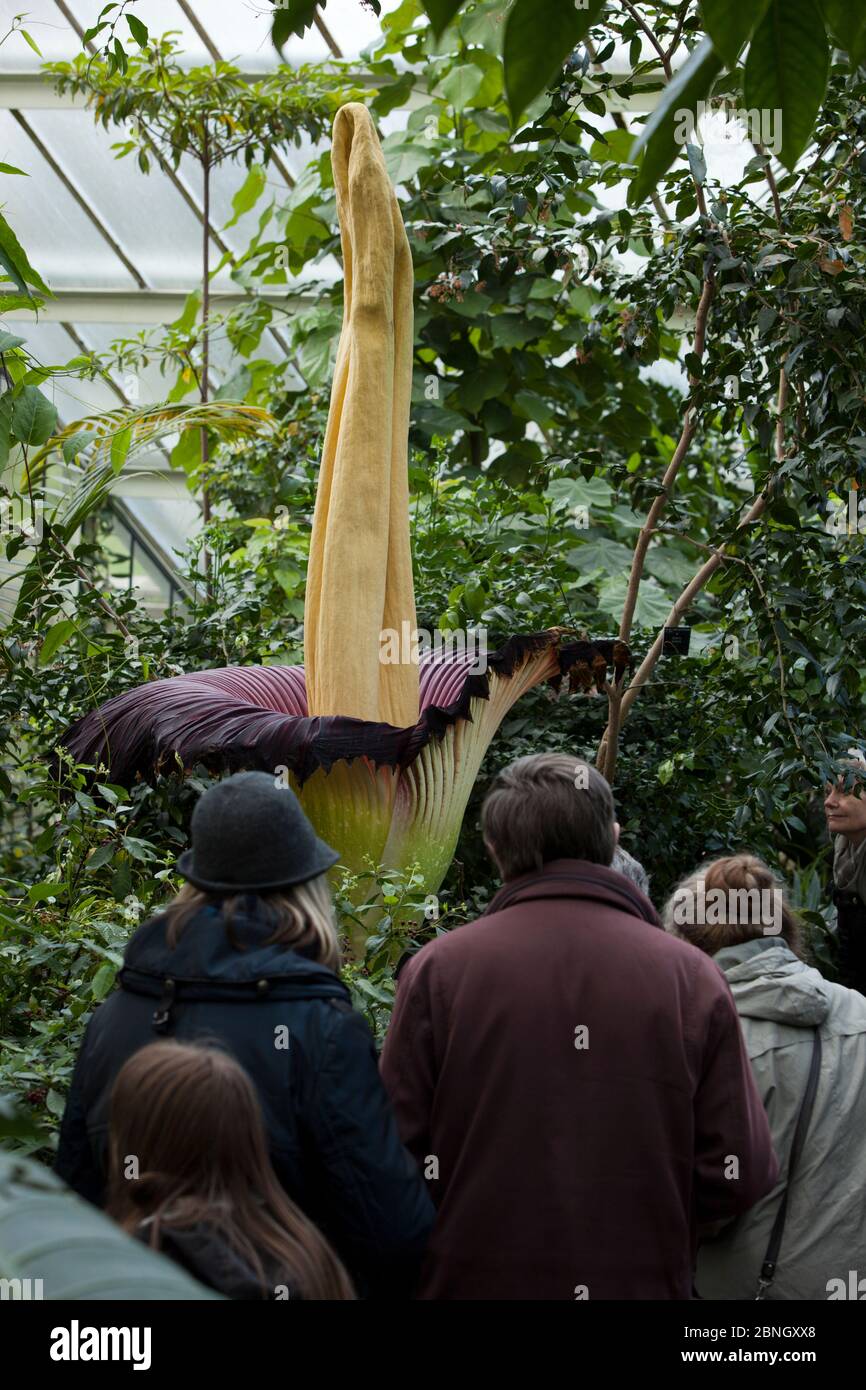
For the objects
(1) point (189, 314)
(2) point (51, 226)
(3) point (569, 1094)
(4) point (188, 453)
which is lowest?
(3) point (569, 1094)

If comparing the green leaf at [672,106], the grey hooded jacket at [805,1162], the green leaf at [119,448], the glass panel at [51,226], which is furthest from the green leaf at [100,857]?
the glass panel at [51,226]

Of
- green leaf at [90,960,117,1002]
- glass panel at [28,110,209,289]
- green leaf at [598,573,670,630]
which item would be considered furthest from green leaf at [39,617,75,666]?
glass panel at [28,110,209,289]

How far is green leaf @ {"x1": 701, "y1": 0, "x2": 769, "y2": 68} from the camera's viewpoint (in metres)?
0.66

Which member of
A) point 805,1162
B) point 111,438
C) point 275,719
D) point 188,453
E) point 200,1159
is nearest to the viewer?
point 200,1159

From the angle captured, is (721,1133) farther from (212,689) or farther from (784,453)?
(784,453)

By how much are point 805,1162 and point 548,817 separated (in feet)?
2.22

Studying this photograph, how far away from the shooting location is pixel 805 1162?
1.90 m

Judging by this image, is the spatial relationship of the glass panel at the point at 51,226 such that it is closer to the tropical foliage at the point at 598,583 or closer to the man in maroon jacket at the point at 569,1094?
the tropical foliage at the point at 598,583

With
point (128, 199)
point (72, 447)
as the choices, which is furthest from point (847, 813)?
point (128, 199)

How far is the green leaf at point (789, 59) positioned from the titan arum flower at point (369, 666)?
185cm

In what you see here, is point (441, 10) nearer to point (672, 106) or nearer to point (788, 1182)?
point (672, 106)

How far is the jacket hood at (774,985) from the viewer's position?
75.9 inches

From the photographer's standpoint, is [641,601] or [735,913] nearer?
[735,913]
